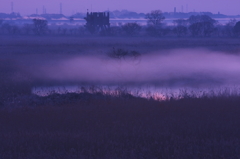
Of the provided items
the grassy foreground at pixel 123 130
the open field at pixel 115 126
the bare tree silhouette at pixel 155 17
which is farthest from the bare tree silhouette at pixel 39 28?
the grassy foreground at pixel 123 130

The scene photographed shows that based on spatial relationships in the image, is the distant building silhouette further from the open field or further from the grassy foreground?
the grassy foreground

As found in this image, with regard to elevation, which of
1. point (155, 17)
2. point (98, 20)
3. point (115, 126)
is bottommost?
point (115, 126)

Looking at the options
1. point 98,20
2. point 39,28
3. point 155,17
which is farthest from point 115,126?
point 155,17

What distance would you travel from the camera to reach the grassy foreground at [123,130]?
25.9ft

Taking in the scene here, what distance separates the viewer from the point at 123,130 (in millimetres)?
9445

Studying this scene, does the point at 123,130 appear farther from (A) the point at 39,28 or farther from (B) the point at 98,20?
(A) the point at 39,28

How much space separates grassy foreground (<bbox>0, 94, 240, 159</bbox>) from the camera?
788 cm

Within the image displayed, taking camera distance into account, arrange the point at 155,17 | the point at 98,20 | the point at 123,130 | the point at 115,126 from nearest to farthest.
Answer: the point at 123,130 → the point at 115,126 → the point at 98,20 → the point at 155,17

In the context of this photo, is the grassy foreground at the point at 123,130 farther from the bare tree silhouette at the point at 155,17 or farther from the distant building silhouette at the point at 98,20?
the bare tree silhouette at the point at 155,17

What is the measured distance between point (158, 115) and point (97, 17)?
69717 mm

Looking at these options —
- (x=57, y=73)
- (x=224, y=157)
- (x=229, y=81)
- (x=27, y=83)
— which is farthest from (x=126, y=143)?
(x=57, y=73)

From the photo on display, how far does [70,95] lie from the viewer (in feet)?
48.2

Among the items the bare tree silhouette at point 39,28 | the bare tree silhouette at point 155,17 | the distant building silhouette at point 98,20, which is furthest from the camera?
the bare tree silhouette at point 155,17

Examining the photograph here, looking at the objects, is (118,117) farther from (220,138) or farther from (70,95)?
(70,95)
